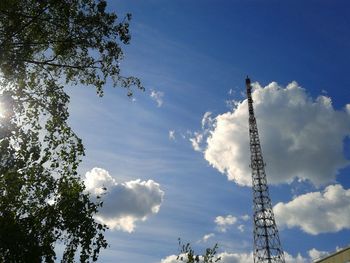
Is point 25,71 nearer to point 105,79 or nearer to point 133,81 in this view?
point 105,79

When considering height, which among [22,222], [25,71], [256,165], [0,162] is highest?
[256,165]

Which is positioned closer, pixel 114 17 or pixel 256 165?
pixel 114 17

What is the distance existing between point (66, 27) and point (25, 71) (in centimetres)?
277

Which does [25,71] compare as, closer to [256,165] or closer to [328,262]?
[328,262]

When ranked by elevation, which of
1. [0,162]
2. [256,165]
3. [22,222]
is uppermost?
[256,165]

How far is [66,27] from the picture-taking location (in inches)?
813

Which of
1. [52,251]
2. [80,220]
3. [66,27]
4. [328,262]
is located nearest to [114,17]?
[66,27]

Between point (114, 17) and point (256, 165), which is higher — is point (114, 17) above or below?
below

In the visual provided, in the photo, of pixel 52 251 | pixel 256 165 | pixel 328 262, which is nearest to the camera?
pixel 52 251

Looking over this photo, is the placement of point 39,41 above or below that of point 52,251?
above

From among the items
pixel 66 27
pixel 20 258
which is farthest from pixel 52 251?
pixel 66 27

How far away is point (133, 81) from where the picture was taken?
71.9 feet

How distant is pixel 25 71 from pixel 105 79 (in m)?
3.72

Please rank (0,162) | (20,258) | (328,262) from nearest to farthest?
(0,162) < (20,258) < (328,262)
